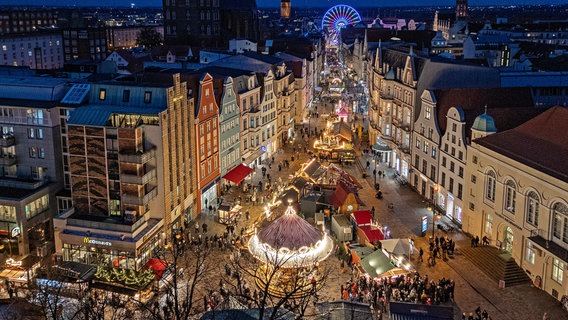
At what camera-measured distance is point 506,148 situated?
52031 millimetres

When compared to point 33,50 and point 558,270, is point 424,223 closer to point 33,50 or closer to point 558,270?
point 558,270

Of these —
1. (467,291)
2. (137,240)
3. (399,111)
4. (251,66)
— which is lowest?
(467,291)

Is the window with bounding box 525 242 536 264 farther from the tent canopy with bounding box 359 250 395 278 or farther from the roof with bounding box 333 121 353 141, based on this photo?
the roof with bounding box 333 121 353 141

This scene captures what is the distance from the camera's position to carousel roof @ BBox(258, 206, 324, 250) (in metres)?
45.7

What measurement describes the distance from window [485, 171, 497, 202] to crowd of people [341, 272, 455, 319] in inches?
437

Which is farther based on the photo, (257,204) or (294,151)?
(294,151)

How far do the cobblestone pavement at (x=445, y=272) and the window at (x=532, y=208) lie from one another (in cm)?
523

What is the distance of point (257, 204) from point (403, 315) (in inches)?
1270

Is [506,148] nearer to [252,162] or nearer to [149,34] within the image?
[252,162]

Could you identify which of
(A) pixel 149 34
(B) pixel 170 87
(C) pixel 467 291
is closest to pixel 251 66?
(B) pixel 170 87

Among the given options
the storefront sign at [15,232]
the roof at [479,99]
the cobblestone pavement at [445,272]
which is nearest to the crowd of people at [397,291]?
the cobblestone pavement at [445,272]

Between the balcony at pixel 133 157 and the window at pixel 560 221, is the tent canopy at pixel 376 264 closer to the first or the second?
the window at pixel 560 221

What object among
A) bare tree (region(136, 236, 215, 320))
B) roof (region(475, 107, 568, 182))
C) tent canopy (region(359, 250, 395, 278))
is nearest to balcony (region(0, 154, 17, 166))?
bare tree (region(136, 236, 215, 320))

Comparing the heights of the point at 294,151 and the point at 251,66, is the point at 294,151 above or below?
below
